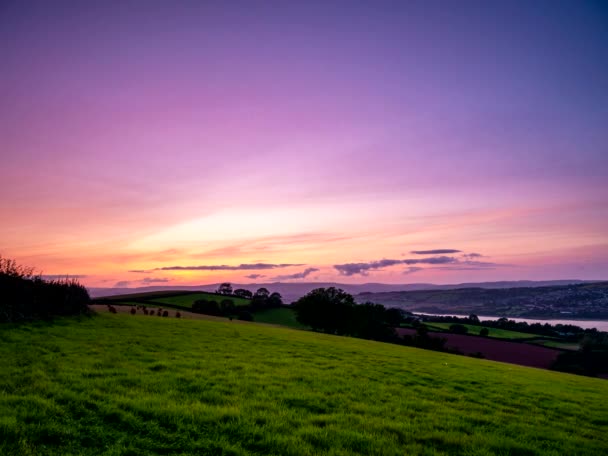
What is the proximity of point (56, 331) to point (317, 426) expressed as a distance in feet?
63.4

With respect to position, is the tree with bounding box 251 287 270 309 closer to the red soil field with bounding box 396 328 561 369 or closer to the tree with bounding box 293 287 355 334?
the tree with bounding box 293 287 355 334

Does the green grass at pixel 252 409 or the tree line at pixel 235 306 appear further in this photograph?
the tree line at pixel 235 306

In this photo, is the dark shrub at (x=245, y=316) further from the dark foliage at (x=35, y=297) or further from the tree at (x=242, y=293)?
the dark foliage at (x=35, y=297)

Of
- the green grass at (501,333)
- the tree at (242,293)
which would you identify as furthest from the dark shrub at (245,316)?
the green grass at (501,333)

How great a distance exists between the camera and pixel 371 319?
8100 centimetres

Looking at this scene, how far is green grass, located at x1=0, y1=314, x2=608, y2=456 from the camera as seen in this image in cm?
781

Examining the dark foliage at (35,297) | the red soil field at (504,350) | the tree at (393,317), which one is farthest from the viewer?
the tree at (393,317)

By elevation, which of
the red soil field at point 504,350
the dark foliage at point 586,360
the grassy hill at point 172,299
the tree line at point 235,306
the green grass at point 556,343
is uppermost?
the grassy hill at point 172,299

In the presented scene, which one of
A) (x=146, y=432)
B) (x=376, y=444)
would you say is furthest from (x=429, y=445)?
(x=146, y=432)

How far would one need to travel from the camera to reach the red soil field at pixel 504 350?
57.7 metres

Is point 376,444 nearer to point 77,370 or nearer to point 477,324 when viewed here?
point 77,370

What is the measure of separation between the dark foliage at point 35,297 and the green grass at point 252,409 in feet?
18.3

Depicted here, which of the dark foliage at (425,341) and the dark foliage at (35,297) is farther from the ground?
the dark foliage at (35,297)

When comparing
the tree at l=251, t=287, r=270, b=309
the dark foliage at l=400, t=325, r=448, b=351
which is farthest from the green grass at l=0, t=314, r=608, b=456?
the tree at l=251, t=287, r=270, b=309
